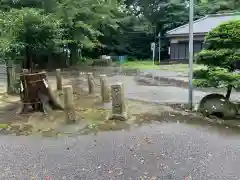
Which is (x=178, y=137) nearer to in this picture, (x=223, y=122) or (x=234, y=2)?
(x=223, y=122)

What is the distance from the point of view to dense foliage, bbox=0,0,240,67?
10.8m

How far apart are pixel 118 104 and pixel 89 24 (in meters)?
Result: 15.5

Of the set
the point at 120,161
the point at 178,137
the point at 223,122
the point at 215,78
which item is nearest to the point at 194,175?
the point at 120,161

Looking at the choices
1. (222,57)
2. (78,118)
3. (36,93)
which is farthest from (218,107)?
(36,93)

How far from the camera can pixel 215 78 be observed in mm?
7336

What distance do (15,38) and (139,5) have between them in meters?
25.4

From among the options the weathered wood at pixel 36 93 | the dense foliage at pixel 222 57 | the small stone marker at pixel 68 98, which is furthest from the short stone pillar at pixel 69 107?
the dense foliage at pixel 222 57

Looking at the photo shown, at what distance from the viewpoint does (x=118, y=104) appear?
7.17m

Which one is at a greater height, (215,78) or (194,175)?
(215,78)

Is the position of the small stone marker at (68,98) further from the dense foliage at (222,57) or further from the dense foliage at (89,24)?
the dense foliage at (89,24)

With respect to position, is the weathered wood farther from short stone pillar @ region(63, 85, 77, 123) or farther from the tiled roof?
the tiled roof

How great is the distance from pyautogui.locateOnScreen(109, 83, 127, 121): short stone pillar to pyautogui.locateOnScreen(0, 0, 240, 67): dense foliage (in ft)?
15.7

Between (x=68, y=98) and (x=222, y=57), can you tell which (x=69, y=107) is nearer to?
(x=68, y=98)

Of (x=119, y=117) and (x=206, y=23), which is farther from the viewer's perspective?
(x=206, y=23)
